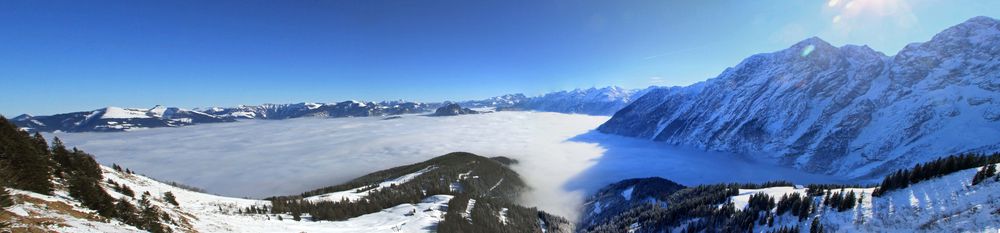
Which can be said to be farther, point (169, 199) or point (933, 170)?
point (933, 170)

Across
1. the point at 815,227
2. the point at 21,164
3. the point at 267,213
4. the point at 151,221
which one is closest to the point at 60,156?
the point at 21,164

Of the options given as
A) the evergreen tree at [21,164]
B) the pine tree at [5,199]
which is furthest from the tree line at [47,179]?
the pine tree at [5,199]

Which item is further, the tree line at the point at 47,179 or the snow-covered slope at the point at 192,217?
the tree line at the point at 47,179

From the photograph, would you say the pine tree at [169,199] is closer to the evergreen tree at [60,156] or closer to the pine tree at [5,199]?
the evergreen tree at [60,156]

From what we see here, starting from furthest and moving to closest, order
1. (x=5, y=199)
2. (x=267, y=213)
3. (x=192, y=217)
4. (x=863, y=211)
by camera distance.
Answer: (x=267, y=213) < (x=863, y=211) < (x=192, y=217) < (x=5, y=199)

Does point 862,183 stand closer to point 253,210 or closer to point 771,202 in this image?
point 771,202

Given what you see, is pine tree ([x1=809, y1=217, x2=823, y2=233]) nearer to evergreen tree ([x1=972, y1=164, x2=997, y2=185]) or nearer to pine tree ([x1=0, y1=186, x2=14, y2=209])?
evergreen tree ([x1=972, y1=164, x2=997, y2=185])

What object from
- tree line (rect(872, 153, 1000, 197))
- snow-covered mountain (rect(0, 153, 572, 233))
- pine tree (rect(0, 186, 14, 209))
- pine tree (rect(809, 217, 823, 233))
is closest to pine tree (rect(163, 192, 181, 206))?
snow-covered mountain (rect(0, 153, 572, 233))

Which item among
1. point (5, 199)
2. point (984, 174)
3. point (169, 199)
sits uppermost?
point (5, 199)

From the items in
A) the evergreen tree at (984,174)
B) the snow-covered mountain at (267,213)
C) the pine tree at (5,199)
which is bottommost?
the snow-covered mountain at (267,213)

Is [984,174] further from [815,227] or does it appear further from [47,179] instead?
[47,179]

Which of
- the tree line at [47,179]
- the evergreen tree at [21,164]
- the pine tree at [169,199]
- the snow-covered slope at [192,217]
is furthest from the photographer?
the pine tree at [169,199]
